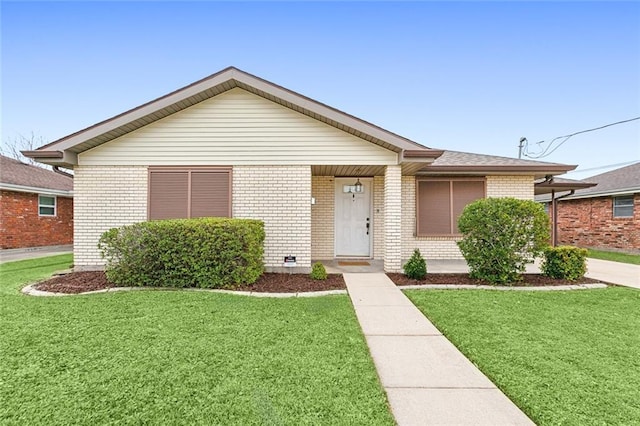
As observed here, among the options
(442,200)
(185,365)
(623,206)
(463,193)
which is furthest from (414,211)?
(623,206)

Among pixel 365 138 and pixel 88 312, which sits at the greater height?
pixel 365 138

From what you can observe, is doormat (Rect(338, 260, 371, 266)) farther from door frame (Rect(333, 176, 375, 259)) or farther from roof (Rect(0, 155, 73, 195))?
roof (Rect(0, 155, 73, 195))

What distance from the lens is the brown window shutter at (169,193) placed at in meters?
7.13

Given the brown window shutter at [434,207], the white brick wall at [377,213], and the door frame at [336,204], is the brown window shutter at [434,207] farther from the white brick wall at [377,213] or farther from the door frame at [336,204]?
the door frame at [336,204]

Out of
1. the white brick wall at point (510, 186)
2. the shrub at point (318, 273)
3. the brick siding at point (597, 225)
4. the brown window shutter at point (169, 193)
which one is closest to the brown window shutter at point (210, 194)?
the brown window shutter at point (169, 193)

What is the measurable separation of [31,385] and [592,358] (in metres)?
4.99

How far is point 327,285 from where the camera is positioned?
5.91 meters

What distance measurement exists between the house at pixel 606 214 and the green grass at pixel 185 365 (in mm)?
12390

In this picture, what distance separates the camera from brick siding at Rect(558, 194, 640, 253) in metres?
12.1

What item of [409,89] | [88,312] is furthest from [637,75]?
[88,312]

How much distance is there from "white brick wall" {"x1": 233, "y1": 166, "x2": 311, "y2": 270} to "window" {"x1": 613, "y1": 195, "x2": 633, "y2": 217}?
14.0 m

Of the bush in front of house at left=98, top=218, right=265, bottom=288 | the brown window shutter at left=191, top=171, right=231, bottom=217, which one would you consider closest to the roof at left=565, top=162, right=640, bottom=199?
the bush in front of house at left=98, top=218, right=265, bottom=288

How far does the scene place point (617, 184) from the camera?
13117 millimetres

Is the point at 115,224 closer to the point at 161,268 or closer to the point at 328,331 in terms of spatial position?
the point at 161,268
